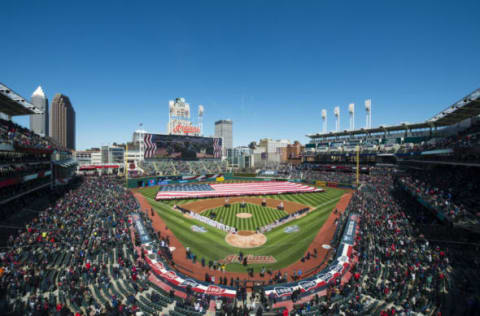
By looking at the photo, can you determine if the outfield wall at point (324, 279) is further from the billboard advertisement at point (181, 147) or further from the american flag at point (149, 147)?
the american flag at point (149, 147)

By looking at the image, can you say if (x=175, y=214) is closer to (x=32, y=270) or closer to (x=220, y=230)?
(x=220, y=230)

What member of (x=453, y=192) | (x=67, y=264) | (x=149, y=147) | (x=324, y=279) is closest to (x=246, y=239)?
(x=324, y=279)

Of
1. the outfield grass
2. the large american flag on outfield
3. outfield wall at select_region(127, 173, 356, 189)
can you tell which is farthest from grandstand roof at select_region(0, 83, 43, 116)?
outfield wall at select_region(127, 173, 356, 189)

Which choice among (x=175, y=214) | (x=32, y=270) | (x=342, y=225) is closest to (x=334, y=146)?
(x=342, y=225)

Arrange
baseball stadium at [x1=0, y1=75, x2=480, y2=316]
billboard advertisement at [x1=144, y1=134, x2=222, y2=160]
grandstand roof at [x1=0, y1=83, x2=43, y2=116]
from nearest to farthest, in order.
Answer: baseball stadium at [x1=0, y1=75, x2=480, y2=316]
grandstand roof at [x1=0, y1=83, x2=43, y2=116]
billboard advertisement at [x1=144, y1=134, x2=222, y2=160]

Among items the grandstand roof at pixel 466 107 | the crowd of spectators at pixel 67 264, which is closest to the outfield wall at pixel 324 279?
the crowd of spectators at pixel 67 264

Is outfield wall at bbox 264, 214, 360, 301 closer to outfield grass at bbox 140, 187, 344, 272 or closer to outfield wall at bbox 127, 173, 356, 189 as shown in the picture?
outfield grass at bbox 140, 187, 344, 272
